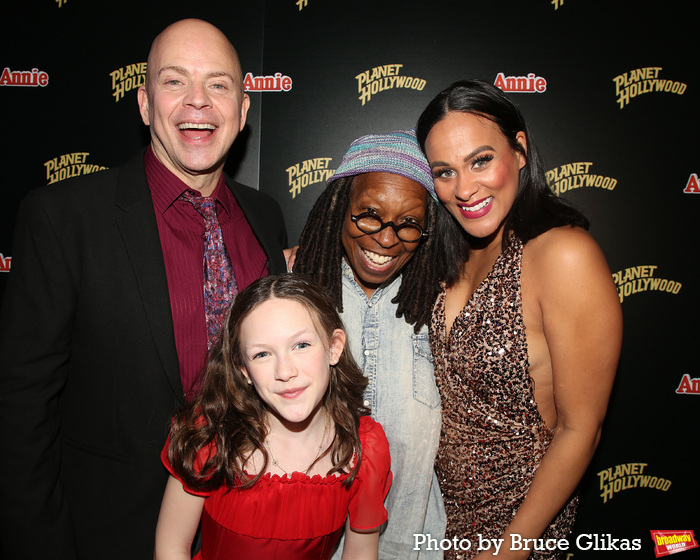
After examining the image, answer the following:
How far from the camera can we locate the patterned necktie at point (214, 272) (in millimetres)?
1688

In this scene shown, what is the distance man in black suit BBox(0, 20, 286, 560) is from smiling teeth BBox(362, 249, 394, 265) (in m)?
0.66

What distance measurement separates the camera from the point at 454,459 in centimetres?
185

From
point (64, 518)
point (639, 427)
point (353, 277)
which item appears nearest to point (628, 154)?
point (639, 427)

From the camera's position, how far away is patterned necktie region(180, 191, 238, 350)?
5.54 feet

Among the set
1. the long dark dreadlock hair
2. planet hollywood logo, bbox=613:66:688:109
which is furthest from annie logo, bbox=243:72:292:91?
planet hollywood logo, bbox=613:66:688:109

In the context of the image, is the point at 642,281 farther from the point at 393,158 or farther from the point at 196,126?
the point at 196,126

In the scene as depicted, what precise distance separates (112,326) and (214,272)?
15.7 inches

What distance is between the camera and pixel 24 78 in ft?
9.25

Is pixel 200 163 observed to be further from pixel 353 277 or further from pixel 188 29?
pixel 353 277

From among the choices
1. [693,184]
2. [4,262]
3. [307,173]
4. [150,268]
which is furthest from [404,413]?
[4,262]

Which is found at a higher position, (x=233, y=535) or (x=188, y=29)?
(x=188, y=29)

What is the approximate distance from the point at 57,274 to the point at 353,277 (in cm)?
111

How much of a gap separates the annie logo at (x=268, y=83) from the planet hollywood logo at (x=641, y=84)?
2.09m

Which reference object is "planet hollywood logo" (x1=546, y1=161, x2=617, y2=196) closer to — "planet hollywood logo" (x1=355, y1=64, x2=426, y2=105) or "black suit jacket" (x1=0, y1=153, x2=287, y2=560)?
"planet hollywood logo" (x1=355, y1=64, x2=426, y2=105)
